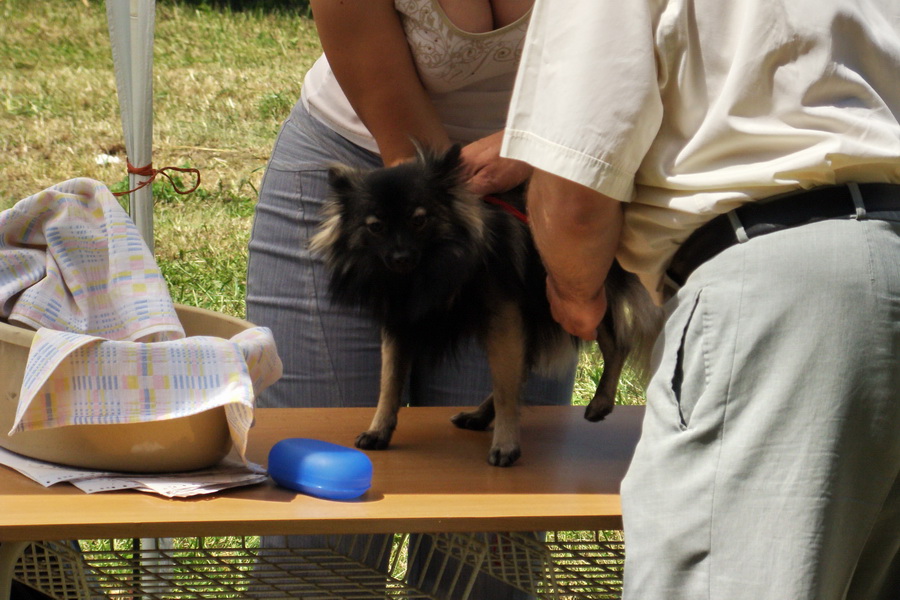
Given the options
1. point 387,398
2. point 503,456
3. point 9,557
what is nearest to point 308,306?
point 387,398

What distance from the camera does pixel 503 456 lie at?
6.24 feet


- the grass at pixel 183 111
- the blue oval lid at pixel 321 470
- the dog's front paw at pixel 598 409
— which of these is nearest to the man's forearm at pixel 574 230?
the blue oval lid at pixel 321 470

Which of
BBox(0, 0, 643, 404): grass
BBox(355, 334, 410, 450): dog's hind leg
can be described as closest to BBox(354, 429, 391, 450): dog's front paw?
BBox(355, 334, 410, 450): dog's hind leg

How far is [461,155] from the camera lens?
201 cm

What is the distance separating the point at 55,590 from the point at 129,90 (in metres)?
1.42

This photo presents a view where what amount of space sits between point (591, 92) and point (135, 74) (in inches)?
66.1

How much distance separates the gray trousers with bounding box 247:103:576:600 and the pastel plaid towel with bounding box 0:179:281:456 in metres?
0.51

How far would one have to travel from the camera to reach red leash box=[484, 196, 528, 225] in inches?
81.3

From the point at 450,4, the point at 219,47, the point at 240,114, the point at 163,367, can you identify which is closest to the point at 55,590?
the point at 163,367

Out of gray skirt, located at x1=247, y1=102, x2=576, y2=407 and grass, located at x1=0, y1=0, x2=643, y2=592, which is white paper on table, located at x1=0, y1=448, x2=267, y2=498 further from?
grass, located at x1=0, y1=0, x2=643, y2=592

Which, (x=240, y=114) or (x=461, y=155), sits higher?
(x=461, y=155)

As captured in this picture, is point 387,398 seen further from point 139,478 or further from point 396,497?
point 139,478

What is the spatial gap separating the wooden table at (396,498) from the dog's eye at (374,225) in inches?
15.5

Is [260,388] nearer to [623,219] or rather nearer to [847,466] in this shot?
[623,219]
